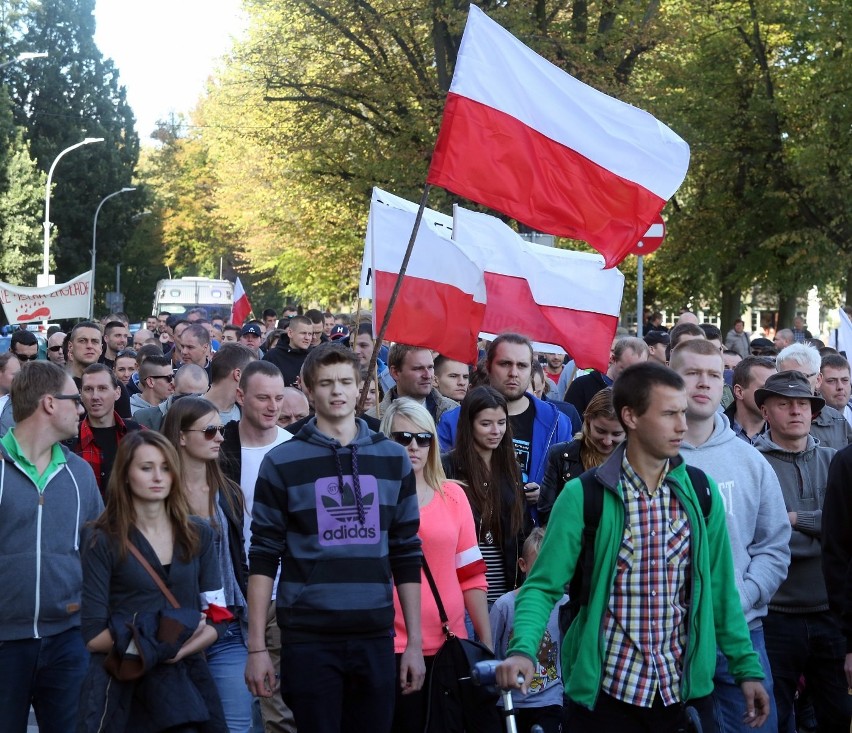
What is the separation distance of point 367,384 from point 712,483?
2.66m

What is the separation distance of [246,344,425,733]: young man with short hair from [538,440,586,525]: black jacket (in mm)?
1981

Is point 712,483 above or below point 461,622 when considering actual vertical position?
above

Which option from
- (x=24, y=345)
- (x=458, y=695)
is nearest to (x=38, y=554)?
(x=458, y=695)

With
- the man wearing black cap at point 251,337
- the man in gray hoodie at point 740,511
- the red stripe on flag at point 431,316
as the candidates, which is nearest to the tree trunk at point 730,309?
the man wearing black cap at point 251,337

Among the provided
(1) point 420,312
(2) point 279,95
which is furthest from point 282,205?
(1) point 420,312

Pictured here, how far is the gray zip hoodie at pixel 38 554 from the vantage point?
5883mm

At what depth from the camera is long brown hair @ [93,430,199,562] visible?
5.45 metres

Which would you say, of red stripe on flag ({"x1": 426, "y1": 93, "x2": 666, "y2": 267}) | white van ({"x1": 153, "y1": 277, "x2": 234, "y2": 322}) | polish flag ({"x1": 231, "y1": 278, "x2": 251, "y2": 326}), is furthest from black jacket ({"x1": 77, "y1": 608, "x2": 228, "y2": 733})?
white van ({"x1": 153, "y1": 277, "x2": 234, "y2": 322})

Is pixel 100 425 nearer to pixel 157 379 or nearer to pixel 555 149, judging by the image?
pixel 157 379

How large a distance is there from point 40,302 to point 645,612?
667 inches

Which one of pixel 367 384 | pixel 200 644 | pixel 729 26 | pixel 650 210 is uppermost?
pixel 729 26

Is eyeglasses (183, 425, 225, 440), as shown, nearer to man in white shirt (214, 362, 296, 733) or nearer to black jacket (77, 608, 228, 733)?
man in white shirt (214, 362, 296, 733)

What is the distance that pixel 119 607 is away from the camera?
534 centimetres

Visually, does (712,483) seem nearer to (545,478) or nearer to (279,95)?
(545,478)
